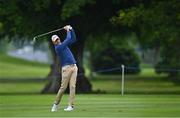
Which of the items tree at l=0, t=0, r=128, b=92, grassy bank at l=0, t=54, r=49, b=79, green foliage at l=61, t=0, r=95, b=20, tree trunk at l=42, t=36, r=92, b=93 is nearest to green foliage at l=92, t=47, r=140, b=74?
grassy bank at l=0, t=54, r=49, b=79

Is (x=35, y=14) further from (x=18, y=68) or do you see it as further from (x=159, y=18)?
(x=18, y=68)

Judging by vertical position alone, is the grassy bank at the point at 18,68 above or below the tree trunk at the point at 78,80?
above

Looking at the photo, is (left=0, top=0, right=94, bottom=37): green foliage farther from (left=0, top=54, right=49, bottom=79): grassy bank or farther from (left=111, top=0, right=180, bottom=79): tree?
(left=0, top=54, right=49, bottom=79): grassy bank

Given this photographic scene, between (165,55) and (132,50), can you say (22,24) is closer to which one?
(165,55)

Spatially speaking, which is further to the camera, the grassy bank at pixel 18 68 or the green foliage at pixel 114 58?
the grassy bank at pixel 18 68

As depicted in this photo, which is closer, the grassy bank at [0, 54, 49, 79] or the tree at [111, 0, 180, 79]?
the tree at [111, 0, 180, 79]

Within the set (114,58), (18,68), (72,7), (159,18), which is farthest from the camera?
(18,68)

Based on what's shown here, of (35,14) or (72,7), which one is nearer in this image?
(72,7)

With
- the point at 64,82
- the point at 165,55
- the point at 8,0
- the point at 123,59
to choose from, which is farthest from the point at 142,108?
the point at 123,59

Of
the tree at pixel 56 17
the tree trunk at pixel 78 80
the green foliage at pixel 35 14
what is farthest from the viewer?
the tree trunk at pixel 78 80

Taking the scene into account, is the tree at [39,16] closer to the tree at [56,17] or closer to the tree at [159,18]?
the tree at [56,17]

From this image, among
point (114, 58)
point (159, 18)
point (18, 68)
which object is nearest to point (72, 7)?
point (159, 18)

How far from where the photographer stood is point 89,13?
4256cm

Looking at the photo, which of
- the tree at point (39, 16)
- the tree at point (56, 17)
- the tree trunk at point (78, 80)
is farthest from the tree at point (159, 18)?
the tree trunk at point (78, 80)
